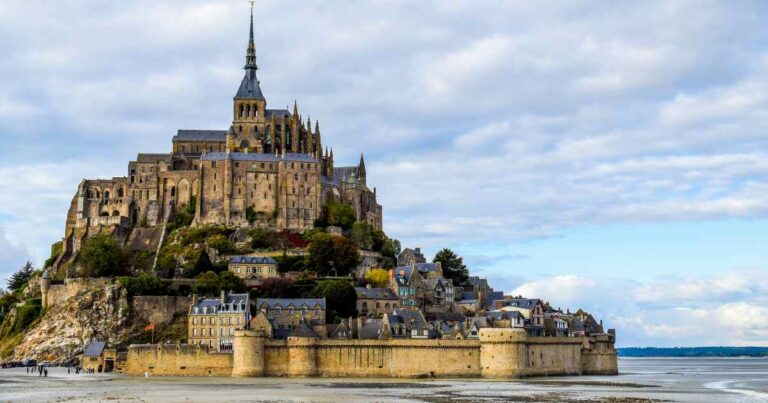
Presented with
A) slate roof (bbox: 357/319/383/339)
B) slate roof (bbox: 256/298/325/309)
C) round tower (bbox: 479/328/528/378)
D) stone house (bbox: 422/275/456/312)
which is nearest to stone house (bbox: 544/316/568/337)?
round tower (bbox: 479/328/528/378)

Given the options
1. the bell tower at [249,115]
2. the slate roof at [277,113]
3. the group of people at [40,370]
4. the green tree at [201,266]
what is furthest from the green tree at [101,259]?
the slate roof at [277,113]

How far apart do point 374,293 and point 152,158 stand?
34979mm

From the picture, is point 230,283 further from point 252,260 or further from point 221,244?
point 221,244

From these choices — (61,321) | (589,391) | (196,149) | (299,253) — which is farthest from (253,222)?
(589,391)

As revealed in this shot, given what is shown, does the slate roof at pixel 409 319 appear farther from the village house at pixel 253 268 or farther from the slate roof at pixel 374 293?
the village house at pixel 253 268

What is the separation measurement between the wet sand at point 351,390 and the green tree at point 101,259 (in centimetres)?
1877

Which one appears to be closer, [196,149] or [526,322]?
[526,322]

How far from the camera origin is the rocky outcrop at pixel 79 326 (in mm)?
83438

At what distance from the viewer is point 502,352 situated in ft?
239

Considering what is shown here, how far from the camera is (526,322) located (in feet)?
268

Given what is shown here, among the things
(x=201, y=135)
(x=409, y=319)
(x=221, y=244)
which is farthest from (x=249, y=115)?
(x=409, y=319)

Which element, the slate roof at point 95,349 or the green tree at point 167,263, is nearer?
the slate roof at point 95,349

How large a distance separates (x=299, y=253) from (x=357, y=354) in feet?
80.5

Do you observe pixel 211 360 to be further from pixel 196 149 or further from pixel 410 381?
pixel 196 149
